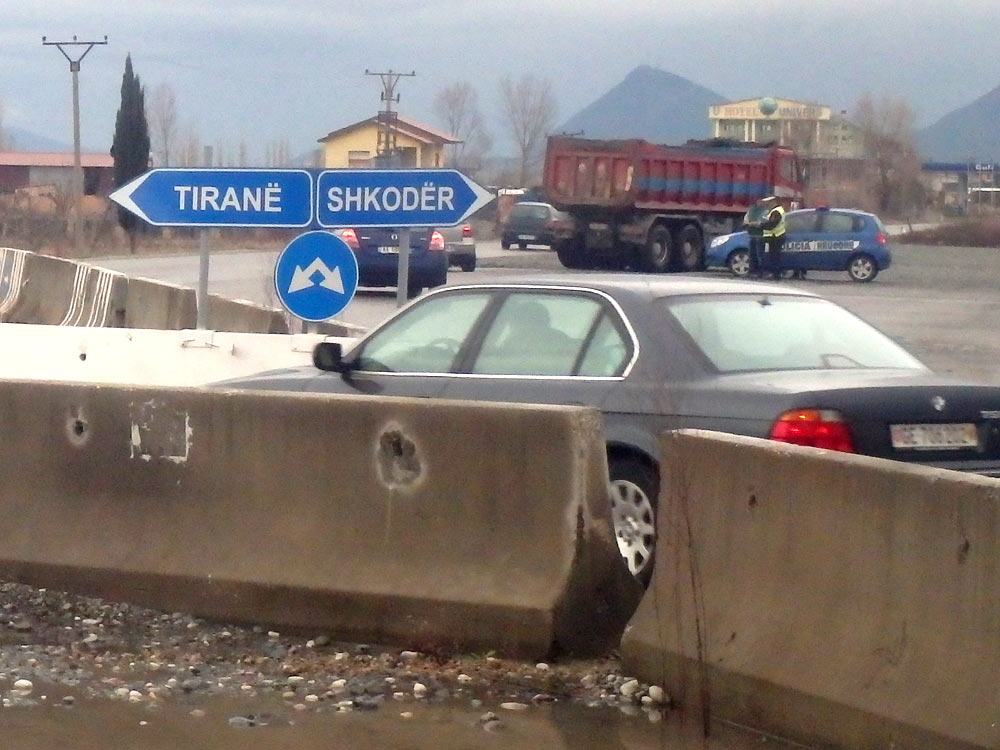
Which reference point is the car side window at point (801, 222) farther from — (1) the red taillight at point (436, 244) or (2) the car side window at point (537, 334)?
(2) the car side window at point (537, 334)

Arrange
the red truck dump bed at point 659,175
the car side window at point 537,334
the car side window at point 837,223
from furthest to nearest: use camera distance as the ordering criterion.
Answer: the red truck dump bed at point 659,175
the car side window at point 837,223
the car side window at point 537,334

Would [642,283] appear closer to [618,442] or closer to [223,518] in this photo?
[618,442]

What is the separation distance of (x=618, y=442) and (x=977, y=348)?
1417cm

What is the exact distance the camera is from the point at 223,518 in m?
6.82

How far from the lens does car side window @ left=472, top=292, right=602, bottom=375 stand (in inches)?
292

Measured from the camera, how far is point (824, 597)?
16.9 ft

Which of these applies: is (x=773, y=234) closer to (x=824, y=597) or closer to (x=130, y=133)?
(x=824, y=597)

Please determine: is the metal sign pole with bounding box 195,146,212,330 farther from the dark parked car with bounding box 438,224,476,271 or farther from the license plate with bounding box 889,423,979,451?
the dark parked car with bounding box 438,224,476,271

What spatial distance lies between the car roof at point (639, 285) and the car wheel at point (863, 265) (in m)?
26.7

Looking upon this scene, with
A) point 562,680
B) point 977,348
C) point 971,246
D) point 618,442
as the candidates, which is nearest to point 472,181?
point 618,442

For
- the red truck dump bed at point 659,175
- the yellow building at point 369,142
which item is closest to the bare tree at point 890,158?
the yellow building at point 369,142

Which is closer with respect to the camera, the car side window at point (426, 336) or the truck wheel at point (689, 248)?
the car side window at point (426, 336)

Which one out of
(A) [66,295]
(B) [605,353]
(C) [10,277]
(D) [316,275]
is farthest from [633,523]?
(C) [10,277]

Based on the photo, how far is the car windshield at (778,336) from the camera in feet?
23.4
